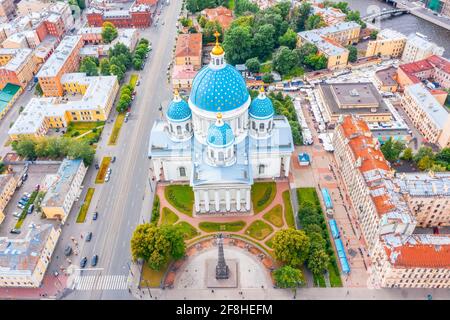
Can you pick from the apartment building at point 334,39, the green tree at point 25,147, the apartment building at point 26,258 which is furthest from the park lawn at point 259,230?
the apartment building at point 334,39

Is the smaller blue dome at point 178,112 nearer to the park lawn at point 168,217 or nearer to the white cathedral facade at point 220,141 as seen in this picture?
the white cathedral facade at point 220,141

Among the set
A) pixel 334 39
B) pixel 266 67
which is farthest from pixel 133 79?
pixel 334 39

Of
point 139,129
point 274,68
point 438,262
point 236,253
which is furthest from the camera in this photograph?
point 274,68

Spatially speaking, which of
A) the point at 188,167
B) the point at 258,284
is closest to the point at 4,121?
the point at 188,167

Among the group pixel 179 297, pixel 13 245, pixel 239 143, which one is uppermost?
pixel 239 143

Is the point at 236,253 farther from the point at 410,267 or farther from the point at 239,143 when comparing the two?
the point at 410,267

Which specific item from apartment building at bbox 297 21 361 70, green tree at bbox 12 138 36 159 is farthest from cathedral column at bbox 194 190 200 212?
apartment building at bbox 297 21 361 70

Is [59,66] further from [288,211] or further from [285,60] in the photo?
[288,211]
